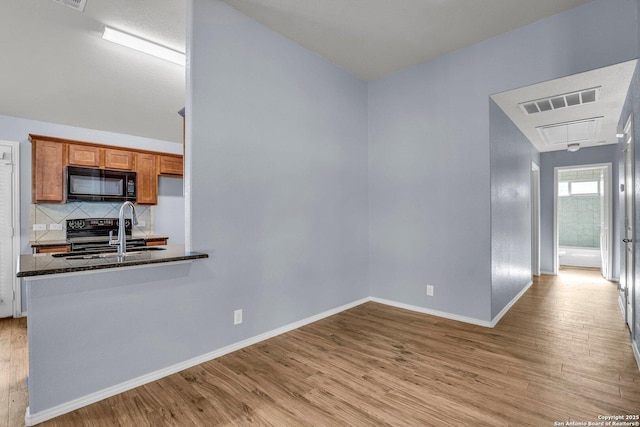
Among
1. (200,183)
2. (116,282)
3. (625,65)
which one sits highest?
(625,65)

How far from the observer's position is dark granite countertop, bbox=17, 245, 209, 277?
1776 mm

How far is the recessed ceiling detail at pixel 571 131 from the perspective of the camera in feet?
14.4

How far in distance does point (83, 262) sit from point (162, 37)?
83.0 inches

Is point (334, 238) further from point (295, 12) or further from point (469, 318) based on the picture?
point (295, 12)

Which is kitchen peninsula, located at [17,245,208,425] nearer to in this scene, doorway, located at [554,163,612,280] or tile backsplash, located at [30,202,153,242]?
tile backsplash, located at [30,202,153,242]

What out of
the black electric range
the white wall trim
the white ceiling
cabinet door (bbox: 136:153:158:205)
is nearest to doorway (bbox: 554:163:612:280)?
the white wall trim

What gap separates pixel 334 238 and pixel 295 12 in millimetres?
2351

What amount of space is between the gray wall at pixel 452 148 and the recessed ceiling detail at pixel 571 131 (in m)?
1.92

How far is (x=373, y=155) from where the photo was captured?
167 inches

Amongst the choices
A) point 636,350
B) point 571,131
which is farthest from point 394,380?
point 571,131

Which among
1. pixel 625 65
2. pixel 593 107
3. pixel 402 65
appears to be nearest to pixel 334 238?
pixel 402 65

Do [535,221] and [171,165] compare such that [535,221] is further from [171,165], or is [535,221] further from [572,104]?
[171,165]

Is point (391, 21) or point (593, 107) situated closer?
point (391, 21)

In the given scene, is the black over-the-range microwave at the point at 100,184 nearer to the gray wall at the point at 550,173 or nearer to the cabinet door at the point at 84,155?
the cabinet door at the point at 84,155
